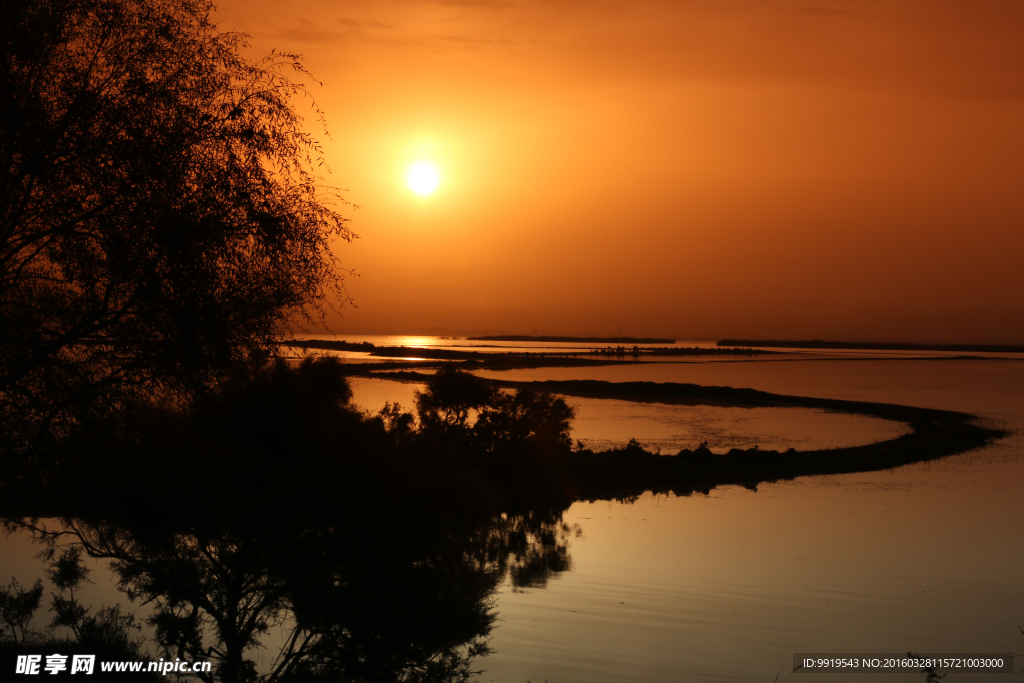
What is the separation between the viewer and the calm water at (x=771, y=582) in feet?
35.6

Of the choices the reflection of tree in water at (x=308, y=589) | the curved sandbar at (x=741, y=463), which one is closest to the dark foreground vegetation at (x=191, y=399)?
the reflection of tree in water at (x=308, y=589)

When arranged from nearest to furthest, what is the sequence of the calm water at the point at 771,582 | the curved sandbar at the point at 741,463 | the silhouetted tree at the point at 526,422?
Answer: 1. the calm water at the point at 771,582
2. the silhouetted tree at the point at 526,422
3. the curved sandbar at the point at 741,463

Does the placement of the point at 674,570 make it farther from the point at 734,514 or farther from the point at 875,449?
the point at 875,449

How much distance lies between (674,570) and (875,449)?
19.7 metres

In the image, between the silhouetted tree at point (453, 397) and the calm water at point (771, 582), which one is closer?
the calm water at point (771, 582)

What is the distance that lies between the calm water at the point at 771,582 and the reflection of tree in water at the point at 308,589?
2.28 meters

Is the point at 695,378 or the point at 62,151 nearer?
the point at 62,151

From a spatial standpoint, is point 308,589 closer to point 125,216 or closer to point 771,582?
point 125,216

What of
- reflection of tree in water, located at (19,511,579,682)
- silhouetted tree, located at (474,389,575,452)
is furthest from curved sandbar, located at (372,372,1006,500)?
reflection of tree in water, located at (19,511,579,682)

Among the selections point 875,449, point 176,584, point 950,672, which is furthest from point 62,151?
point 875,449

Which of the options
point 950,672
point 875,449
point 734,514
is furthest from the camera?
point 875,449

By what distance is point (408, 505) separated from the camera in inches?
311

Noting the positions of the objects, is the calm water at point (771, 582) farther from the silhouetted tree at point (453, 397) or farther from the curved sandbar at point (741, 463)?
the silhouetted tree at point (453, 397)

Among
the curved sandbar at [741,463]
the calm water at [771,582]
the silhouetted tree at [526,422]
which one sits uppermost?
the silhouetted tree at [526,422]
